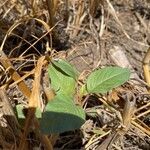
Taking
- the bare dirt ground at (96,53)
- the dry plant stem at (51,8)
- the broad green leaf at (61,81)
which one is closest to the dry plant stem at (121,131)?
the bare dirt ground at (96,53)

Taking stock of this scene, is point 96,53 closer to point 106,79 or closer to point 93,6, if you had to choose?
point 93,6

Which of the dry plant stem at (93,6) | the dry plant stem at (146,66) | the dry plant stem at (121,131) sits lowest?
the dry plant stem at (121,131)

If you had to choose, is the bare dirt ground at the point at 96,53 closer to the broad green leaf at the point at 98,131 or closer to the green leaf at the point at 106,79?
the broad green leaf at the point at 98,131

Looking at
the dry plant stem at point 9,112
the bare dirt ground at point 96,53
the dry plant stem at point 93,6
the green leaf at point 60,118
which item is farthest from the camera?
the dry plant stem at point 93,6

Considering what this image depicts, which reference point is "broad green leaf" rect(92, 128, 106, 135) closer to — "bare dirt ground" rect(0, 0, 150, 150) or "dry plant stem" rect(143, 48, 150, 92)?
"bare dirt ground" rect(0, 0, 150, 150)

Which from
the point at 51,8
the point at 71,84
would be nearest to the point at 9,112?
the point at 71,84

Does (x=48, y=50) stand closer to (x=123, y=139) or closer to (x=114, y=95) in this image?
(x=114, y=95)

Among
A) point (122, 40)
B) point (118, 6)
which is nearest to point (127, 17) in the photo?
point (118, 6)
